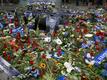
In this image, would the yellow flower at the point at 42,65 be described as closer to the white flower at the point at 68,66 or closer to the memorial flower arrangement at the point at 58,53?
the memorial flower arrangement at the point at 58,53

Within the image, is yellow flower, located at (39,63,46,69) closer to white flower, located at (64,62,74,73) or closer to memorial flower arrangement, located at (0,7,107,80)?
memorial flower arrangement, located at (0,7,107,80)

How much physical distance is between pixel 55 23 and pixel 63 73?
778cm

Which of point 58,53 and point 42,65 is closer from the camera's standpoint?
A: point 42,65

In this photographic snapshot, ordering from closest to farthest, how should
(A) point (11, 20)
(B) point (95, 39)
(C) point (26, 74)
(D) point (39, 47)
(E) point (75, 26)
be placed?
(C) point (26, 74), (D) point (39, 47), (B) point (95, 39), (E) point (75, 26), (A) point (11, 20)

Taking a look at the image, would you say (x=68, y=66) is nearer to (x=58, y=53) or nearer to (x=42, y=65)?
(x=42, y=65)

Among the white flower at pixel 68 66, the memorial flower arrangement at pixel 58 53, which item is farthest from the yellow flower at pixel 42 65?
the white flower at pixel 68 66

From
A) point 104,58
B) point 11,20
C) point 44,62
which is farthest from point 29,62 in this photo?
point 11,20

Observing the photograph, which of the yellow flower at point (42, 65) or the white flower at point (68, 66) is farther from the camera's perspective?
the yellow flower at point (42, 65)

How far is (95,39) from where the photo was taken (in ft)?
43.4

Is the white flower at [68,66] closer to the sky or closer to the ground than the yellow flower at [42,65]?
closer to the ground

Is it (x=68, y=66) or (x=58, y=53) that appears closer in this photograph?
(x=68, y=66)

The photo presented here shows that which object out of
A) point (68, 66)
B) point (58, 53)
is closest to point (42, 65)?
point (68, 66)

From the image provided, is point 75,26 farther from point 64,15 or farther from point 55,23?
point 64,15

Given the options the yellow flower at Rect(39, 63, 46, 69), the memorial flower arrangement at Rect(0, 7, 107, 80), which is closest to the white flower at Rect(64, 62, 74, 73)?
the memorial flower arrangement at Rect(0, 7, 107, 80)
